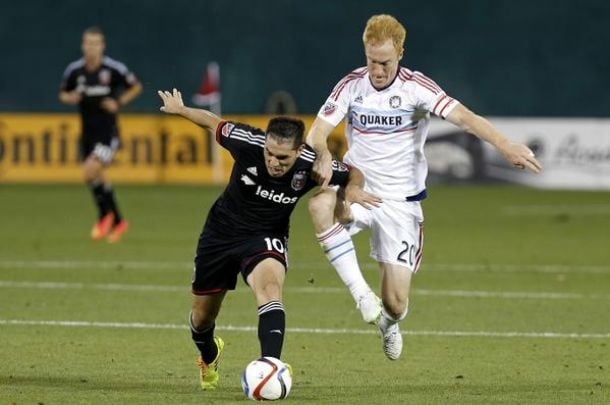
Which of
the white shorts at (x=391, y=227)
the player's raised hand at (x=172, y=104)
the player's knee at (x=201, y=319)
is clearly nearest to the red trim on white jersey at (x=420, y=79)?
the white shorts at (x=391, y=227)

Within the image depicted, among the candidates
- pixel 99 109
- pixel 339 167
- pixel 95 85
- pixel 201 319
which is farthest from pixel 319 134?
pixel 95 85

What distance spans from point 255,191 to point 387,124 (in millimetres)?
1568

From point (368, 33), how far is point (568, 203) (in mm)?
16644

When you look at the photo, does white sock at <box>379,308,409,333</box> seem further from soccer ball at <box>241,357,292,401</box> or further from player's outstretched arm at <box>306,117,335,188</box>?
soccer ball at <box>241,357,292,401</box>

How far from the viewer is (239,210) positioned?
328 inches

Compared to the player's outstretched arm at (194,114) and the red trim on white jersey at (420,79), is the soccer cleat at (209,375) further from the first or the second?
the red trim on white jersey at (420,79)

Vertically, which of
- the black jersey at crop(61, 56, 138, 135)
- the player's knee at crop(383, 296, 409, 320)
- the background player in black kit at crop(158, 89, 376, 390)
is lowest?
the black jersey at crop(61, 56, 138, 135)

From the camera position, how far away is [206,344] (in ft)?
28.1

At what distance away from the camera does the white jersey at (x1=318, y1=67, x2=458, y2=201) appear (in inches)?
370

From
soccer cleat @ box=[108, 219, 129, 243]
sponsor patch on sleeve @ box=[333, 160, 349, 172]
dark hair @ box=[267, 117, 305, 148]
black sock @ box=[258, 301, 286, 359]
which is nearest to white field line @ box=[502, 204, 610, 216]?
soccer cleat @ box=[108, 219, 129, 243]

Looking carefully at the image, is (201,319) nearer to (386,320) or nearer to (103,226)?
(386,320)

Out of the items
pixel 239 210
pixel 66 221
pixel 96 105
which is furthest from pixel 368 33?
pixel 66 221

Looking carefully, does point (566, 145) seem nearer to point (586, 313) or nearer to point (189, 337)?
point (586, 313)

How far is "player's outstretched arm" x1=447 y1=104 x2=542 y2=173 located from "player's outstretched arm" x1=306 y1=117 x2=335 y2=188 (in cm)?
83
